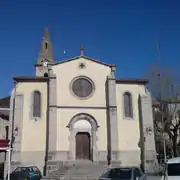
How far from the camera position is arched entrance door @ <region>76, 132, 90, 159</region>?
25.8m

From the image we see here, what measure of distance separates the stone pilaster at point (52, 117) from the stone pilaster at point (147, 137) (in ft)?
28.6

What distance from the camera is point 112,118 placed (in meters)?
25.9

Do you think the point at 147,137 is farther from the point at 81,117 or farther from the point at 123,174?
the point at 123,174

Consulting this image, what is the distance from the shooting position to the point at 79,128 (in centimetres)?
2622

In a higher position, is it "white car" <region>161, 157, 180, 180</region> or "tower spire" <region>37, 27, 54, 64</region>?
"tower spire" <region>37, 27, 54, 64</region>

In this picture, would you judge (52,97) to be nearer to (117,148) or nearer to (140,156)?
(117,148)

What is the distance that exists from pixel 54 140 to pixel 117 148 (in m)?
6.09

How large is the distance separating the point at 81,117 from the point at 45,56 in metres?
22.1

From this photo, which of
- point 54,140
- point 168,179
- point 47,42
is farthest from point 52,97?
point 47,42

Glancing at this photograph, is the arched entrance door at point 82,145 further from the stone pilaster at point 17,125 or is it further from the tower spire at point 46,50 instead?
the tower spire at point 46,50

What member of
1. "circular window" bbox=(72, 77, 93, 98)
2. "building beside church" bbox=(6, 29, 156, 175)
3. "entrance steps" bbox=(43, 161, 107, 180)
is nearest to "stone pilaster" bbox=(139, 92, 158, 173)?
"building beside church" bbox=(6, 29, 156, 175)

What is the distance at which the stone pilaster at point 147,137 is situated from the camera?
1001 inches

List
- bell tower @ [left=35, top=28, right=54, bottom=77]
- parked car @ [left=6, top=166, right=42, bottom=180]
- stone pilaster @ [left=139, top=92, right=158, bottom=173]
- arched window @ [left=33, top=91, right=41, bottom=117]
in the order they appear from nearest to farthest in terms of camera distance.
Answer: parked car @ [left=6, top=166, right=42, bottom=180]
stone pilaster @ [left=139, top=92, right=158, bottom=173]
arched window @ [left=33, top=91, right=41, bottom=117]
bell tower @ [left=35, top=28, right=54, bottom=77]

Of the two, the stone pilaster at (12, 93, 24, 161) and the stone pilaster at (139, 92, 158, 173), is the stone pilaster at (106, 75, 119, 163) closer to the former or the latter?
the stone pilaster at (139, 92, 158, 173)
